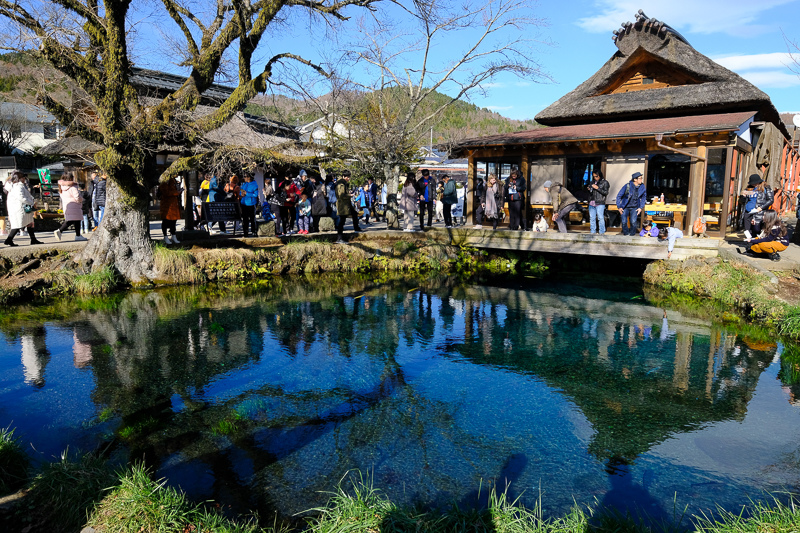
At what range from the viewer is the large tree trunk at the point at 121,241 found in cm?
1117

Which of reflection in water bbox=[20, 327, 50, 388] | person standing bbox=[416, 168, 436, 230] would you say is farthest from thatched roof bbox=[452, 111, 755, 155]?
reflection in water bbox=[20, 327, 50, 388]

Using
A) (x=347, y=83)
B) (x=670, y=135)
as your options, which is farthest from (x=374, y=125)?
(x=670, y=135)

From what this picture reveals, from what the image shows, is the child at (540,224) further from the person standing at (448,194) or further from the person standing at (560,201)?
the person standing at (448,194)

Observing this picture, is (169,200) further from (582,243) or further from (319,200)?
(582,243)

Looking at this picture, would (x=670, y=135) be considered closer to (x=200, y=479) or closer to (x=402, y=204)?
(x=402, y=204)

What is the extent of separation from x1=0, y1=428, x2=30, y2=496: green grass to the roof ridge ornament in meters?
17.5

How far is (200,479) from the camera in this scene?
4527 millimetres

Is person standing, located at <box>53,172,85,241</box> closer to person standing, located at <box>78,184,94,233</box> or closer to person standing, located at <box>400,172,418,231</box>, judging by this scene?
person standing, located at <box>78,184,94,233</box>

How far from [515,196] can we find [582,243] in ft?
7.43

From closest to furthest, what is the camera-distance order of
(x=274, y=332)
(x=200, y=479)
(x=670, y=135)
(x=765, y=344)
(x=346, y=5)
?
(x=200, y=479) < (x=765, y=344) < (x=274, y=332) < (x=346, y=5) < (x=670, y=135)

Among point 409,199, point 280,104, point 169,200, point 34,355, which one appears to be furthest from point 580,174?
point 34,355

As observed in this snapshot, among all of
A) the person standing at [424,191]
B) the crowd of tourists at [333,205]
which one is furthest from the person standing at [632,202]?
the person standing at [424,191]

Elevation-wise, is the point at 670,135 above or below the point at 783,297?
above

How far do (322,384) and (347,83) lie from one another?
1354 centimetres
